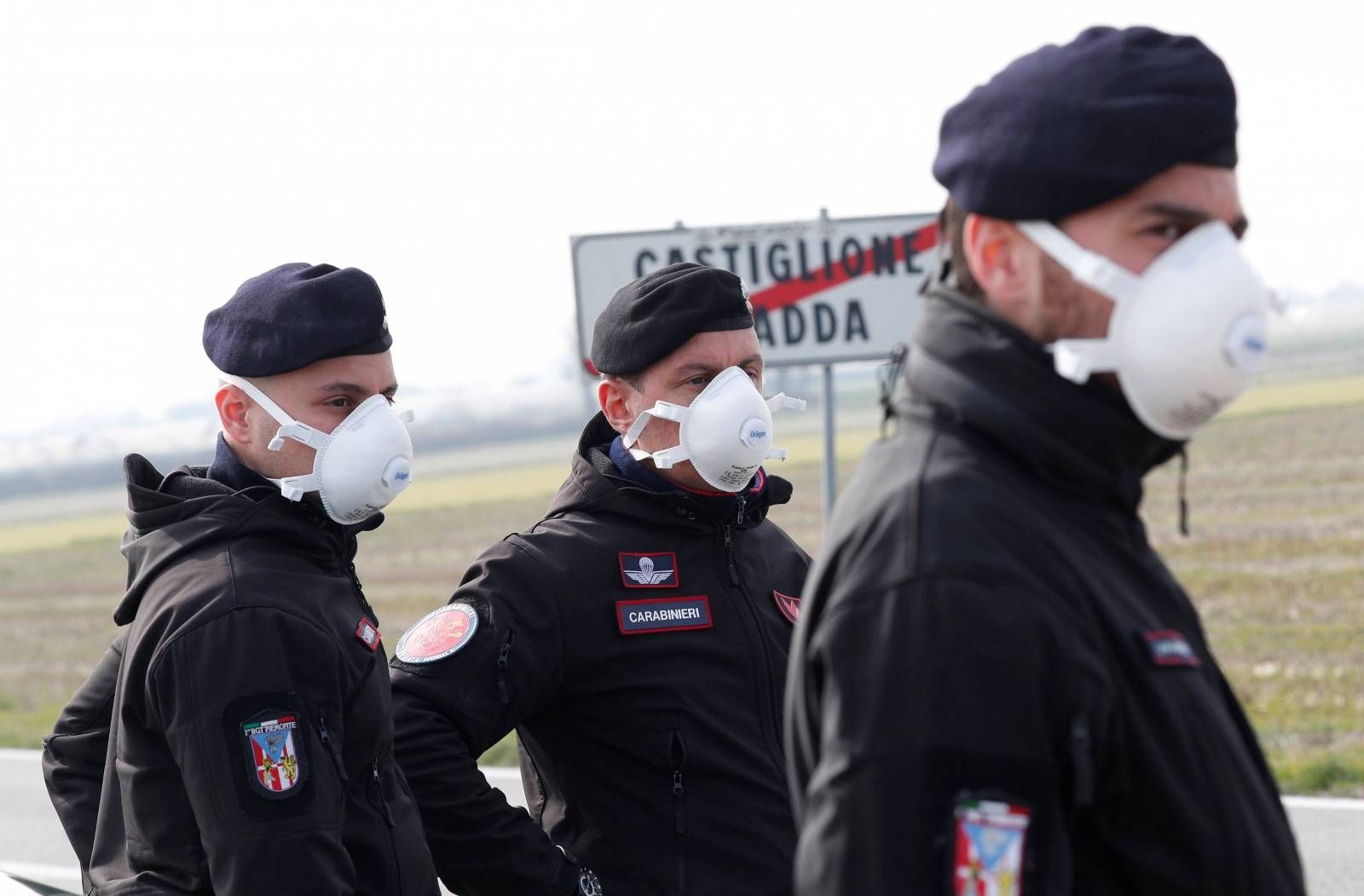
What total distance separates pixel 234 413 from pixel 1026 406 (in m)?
1.98

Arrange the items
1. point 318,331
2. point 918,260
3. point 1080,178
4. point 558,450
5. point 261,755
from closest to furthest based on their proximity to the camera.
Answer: point 1080,178 → point 261,755 → point 318,331 → point 918,260 → point 558,450

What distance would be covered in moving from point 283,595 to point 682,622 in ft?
2.92

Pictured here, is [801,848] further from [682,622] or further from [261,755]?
[682,622]

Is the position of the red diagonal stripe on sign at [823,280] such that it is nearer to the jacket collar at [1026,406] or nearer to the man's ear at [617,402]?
the man's ear at [617,402]

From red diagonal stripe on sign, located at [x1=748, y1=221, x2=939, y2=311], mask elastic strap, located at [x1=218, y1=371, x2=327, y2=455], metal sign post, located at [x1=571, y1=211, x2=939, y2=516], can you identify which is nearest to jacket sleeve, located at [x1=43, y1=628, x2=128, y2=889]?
mask elastic strap, located at [x1=218, y1=371, x2=327, y2=455]

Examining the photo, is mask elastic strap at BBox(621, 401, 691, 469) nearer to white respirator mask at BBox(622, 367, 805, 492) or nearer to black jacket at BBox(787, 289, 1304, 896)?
white respirator mask at BBox(622, 367, 805, 492)

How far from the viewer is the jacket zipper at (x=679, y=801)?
3205 mm

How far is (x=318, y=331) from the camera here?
320 centimetres

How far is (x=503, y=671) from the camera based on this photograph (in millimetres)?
3324

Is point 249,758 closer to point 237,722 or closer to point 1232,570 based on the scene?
point 237,722

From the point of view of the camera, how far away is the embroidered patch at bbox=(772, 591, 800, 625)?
3486 millimetres

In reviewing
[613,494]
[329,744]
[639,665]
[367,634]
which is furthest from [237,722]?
[613,494]

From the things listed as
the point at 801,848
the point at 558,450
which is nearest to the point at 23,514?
the point at 558,450

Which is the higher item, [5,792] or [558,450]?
[5,792]
